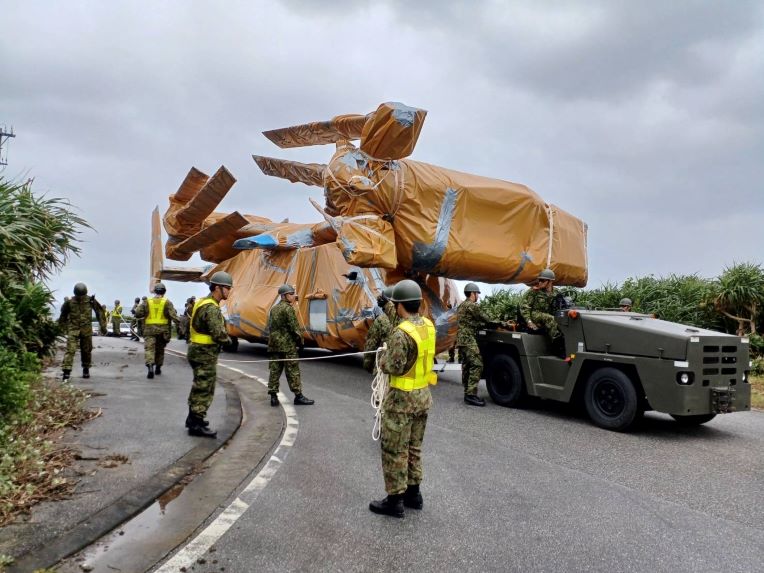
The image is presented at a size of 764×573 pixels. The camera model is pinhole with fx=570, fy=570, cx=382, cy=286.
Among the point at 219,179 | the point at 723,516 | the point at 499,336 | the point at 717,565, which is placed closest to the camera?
the point at 717,565

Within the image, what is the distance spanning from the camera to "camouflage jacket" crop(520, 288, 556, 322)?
27.1 ft

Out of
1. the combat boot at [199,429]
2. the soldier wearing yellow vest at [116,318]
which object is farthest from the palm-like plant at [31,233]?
the soldier wearing yellow vest at [116,318]

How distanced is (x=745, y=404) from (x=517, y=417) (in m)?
2.70

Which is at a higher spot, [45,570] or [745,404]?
[745,404]

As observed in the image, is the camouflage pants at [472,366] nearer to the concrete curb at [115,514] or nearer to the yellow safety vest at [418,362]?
the concrete curb at [115,514]

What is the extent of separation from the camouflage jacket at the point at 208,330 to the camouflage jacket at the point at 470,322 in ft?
12.8

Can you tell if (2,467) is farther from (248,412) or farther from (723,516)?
(723,516)

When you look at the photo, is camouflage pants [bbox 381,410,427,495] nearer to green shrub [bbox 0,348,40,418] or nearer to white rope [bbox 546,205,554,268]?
green shrub [bbox 0,348,40,418]

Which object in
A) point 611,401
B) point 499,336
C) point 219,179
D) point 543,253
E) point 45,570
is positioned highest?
point 219,179

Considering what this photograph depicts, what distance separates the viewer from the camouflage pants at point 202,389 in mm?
6242

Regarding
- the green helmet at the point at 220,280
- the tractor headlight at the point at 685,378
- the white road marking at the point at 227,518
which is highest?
the green helmet at the point at 220,280

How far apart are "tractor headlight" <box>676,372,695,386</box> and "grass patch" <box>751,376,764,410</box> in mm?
4307

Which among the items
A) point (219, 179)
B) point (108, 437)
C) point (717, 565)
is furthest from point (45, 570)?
point (219, 179)

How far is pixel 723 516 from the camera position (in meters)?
4.19
